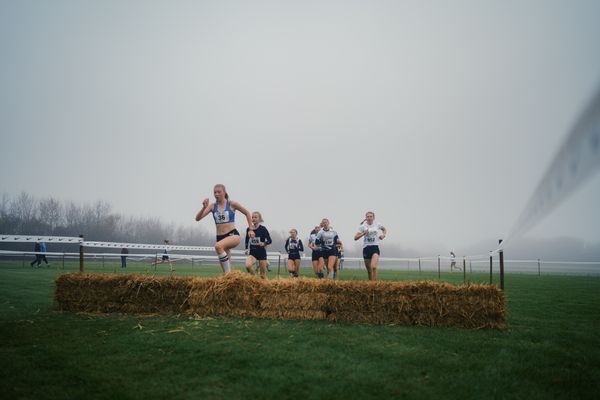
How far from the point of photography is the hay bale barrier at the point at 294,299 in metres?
6.93

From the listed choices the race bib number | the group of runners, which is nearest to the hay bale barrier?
the group of runners

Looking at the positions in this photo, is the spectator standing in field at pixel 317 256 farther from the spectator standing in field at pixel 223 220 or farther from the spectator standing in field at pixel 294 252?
the spectator standing in field at pixel 223 220

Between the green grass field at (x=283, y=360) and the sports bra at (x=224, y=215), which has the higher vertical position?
the sports bra at (x=224, y=215)

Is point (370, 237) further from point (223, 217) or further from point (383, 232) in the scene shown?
point (223, 217)

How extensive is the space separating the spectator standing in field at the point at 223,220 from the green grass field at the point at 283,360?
311 cm

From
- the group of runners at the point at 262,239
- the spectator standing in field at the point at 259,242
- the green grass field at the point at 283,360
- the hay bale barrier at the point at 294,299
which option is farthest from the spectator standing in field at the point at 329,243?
the green grass field at the point at 283,360

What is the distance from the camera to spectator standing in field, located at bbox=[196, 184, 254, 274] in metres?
9.92

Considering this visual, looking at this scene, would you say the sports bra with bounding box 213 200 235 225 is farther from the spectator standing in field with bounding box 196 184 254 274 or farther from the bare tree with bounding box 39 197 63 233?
the bare tree with bounding box 39 197 63 233

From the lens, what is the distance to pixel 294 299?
7.29 m

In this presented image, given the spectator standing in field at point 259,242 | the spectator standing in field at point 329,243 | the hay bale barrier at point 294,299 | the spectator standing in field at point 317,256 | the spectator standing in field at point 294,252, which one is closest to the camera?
the hay bale barrier at point 294,299

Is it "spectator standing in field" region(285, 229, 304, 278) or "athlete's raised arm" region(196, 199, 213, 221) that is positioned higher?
"athlete's raised arm" region(196, 199, 213, 221)

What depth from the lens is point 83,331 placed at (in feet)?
19.4

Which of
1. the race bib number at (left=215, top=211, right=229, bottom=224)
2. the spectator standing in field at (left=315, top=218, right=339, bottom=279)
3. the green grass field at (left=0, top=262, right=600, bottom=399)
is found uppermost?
the race bib number at (left=215, top=211, right=229, bottom=224)

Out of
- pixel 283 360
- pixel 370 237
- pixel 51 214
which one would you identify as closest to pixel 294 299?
pixel 283 360
